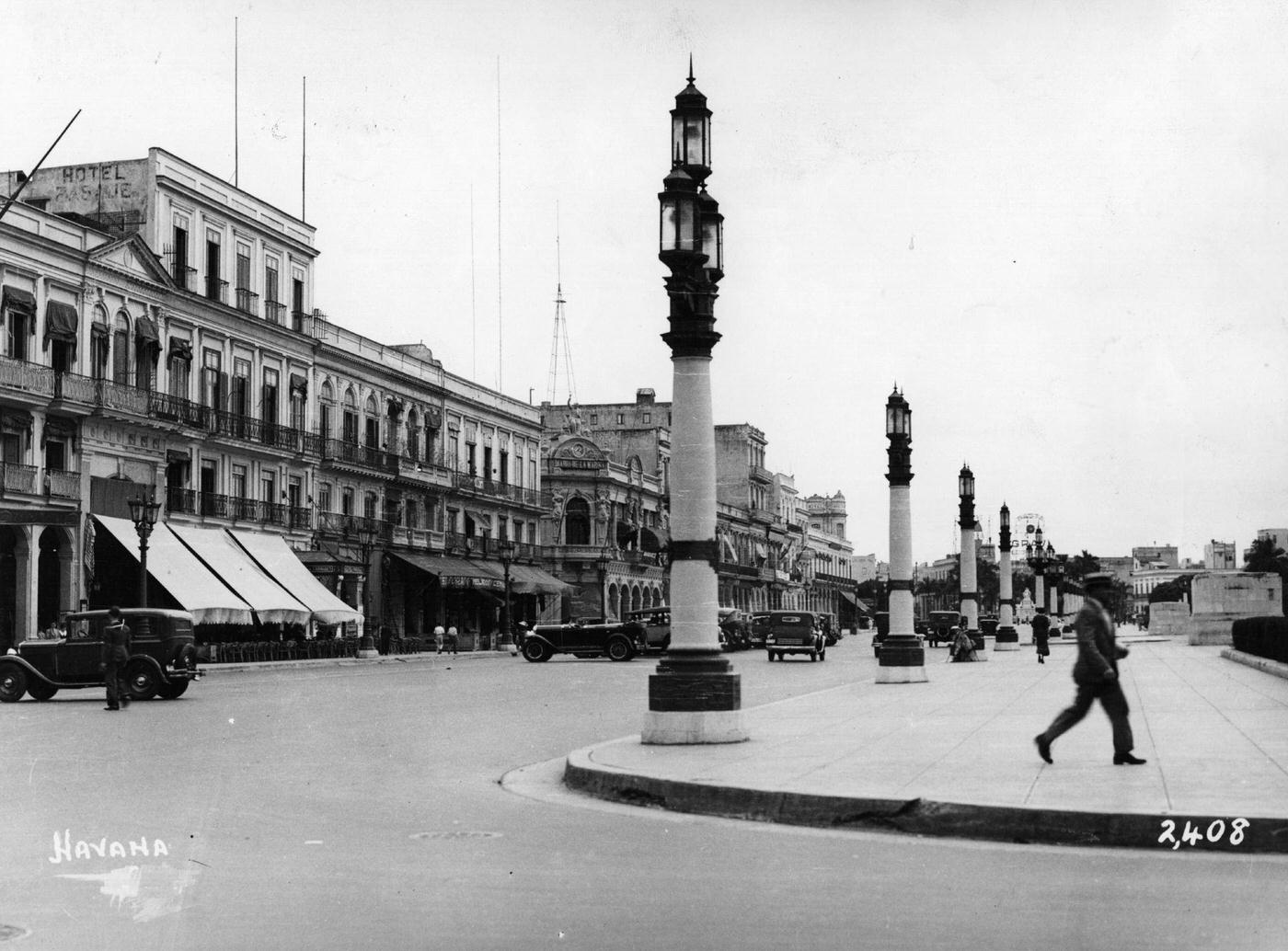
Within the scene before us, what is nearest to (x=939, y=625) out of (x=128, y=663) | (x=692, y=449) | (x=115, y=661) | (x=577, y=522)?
(x=577, y=522)

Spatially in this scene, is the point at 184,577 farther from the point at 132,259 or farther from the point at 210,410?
the point at 132,259

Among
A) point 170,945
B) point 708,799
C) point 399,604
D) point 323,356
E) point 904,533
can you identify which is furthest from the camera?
point 399,604

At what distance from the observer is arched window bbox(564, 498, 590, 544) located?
299 ft

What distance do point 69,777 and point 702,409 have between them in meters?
6.81

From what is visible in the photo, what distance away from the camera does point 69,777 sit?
13773 mm

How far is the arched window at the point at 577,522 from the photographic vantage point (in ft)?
299

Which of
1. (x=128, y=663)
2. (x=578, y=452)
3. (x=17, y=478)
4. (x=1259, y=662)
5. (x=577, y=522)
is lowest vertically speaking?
(x=1259, y=662)

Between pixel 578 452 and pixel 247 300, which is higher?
pixel 247 300

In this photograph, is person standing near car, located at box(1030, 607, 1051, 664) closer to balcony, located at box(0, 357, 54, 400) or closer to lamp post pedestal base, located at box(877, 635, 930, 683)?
lamp post pedestal base, located at box(877, 635, 930, 683)

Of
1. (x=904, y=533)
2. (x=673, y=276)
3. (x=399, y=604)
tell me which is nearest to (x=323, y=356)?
(x=399, y=604)

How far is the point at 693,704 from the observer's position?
15.2m

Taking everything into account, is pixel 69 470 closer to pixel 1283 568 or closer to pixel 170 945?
pixel 170 945

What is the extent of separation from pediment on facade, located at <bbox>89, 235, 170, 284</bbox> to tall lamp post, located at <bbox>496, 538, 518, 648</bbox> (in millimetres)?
19400

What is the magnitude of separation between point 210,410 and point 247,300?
525cm
